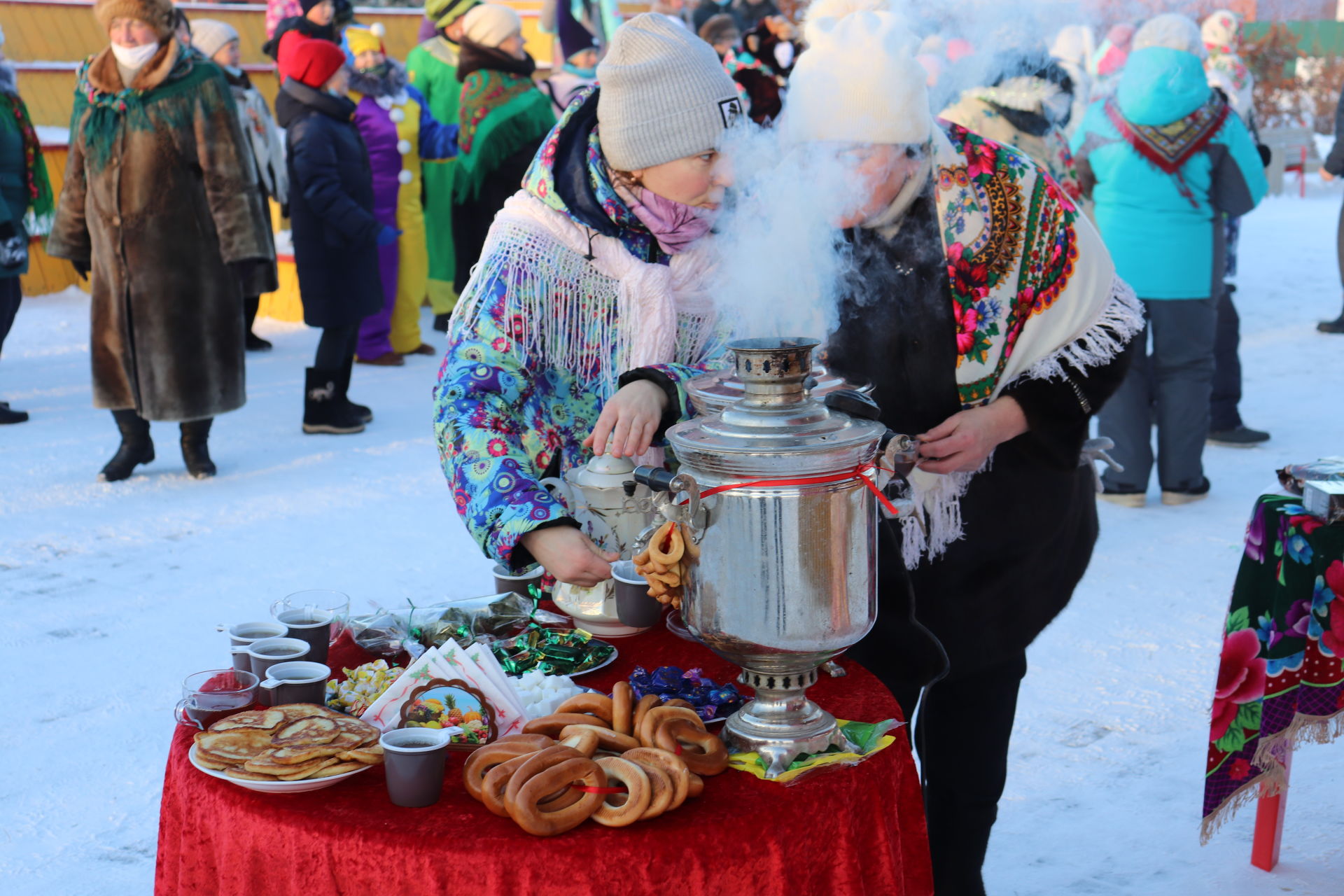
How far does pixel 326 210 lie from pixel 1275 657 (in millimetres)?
5352

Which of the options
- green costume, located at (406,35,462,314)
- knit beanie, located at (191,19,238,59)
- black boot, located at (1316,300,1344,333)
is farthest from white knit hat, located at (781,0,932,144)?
Result: black boot, located at (1316,300,1344,333)

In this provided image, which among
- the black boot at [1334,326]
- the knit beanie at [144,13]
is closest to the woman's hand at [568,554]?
the knit beanie at [144,13]

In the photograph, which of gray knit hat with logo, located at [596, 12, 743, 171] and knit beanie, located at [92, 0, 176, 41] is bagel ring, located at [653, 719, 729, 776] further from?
knit beanie, located at [92, 0, 176, 41]

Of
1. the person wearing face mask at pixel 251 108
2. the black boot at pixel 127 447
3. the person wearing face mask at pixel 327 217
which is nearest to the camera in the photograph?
the black boot at pixel 127 447

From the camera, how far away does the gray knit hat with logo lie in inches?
82.5

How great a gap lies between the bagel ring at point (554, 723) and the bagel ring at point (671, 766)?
0.43ft

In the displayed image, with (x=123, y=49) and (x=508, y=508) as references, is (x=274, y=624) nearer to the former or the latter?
(x=508, y=508)

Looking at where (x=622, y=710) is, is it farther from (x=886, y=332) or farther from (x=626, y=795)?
(x=886, y=332)

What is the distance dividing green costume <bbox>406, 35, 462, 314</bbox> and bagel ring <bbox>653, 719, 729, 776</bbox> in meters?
7.92

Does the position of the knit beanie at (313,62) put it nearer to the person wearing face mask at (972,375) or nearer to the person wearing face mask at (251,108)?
the person wearing face mask at (251,108)

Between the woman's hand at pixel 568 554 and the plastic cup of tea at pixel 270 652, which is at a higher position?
the woman's hand at pixel 568 554

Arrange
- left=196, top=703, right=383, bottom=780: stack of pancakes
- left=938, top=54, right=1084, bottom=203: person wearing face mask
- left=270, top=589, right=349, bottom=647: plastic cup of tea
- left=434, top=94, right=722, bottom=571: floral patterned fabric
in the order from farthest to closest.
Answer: left=938, top=54, right=1084, bottom=203: person wearing face mask < left=270, top=589, right=349, bottom=647: plastic cup of tea < left=434, top=94, right=722, bottom=571: floral patterned fabric < left=196, top=703, right=383, bottom=780: stack of pancakes

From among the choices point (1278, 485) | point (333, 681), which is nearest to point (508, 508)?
point (333, 681)

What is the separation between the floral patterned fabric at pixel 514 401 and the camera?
194cm
